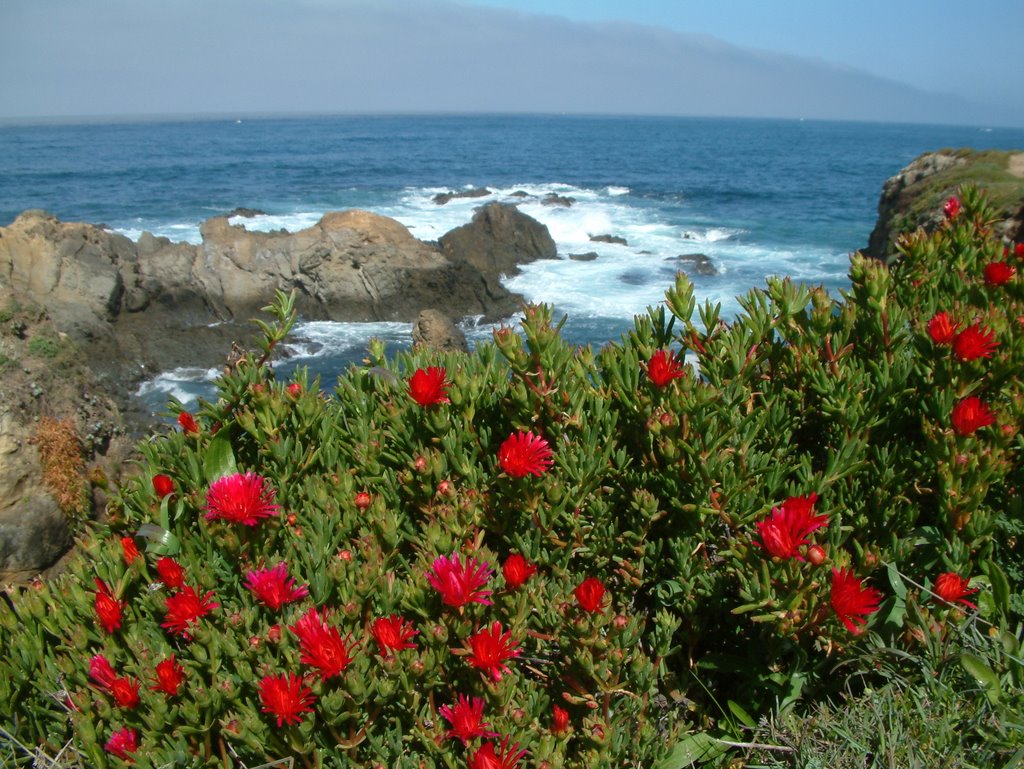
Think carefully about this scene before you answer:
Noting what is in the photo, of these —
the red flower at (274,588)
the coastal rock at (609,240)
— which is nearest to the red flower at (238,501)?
the red flower at (274,588)

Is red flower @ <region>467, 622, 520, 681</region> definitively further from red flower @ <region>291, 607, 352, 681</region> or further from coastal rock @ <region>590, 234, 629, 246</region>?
coastal rock @ <region>590, 234, 629, 246</region>

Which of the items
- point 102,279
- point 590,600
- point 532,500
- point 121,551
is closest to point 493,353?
point 532,500

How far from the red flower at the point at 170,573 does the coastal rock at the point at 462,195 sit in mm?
44648

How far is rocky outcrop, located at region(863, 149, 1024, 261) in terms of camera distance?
61.0 feet

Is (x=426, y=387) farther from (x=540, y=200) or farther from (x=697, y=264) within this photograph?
(x=540, y=200)

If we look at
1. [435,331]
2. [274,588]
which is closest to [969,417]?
[274,588]

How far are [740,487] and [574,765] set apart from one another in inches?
38.1

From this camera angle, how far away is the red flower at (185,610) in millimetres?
2104

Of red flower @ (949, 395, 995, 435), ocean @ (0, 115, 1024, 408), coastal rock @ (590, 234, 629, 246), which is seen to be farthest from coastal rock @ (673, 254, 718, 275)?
red flower @ (949, 395, 995, 435)

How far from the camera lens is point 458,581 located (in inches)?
76.7

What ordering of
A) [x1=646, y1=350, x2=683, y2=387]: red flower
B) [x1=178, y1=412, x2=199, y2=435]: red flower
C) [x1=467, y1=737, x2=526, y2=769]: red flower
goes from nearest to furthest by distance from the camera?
[x1=467, y1=737, x2=526, y2=769]: red flower → [x1=646, y1=350, x2=683, y2=387]: red flower → [x1=178, y1=412, x2=199, y2=435]: red flower

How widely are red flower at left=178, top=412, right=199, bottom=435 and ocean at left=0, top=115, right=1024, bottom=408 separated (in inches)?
285

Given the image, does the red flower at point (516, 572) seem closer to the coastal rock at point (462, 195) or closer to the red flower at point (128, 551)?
the red flower at point (128, 551)

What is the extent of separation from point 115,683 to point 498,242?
26815mm
